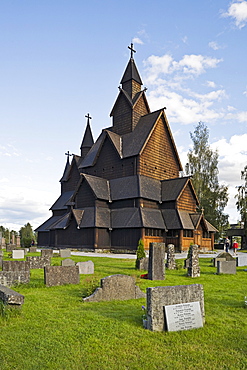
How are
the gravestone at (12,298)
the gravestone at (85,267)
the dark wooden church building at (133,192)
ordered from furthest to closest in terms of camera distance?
the dark wooden church building at (133,192) → the gravestone at (85,267) → the gravestone at (12,298)

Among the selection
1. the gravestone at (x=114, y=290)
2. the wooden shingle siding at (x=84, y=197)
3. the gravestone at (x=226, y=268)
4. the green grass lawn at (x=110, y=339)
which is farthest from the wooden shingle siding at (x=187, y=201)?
the green grass lawn at (x=110, y=339)

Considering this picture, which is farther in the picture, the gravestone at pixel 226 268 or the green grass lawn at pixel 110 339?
the gravestone at pixel 226 268

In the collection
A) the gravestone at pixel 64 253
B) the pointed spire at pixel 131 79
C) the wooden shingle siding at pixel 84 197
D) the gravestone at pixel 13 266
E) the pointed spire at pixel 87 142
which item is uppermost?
the pointed spire at pixel 131 79

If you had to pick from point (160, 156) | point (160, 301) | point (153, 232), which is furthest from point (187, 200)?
point (160, 301)

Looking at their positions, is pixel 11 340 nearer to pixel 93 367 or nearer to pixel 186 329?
pixel 93 367

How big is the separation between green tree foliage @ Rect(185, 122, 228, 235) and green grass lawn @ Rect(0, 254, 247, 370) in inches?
1680

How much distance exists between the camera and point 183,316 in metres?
6.52

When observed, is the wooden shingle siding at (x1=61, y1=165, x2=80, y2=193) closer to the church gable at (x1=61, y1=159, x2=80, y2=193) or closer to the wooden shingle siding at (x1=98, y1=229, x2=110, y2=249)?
the church gable at (x1=61, y1=159, x2=80, y2=193)

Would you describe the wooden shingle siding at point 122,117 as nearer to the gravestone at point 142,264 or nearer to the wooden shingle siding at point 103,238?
the wooden shingle siding at point 103,238

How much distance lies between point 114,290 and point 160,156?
32618mm

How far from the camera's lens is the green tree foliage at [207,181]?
165 feet

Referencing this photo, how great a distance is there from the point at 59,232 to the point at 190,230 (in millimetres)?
16473

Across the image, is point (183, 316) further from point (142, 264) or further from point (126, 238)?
point (126, 238)

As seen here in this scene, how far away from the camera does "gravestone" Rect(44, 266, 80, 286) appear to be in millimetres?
11555
